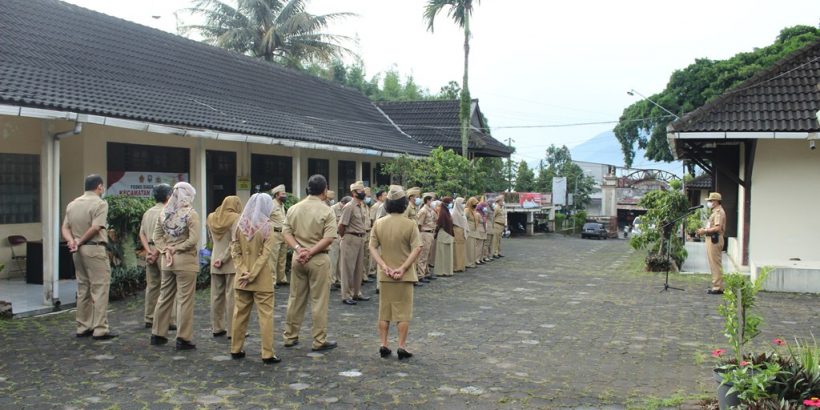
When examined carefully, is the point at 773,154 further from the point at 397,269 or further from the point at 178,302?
the point at 178,302

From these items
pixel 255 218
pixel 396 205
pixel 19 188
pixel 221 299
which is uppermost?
pixel 19 188

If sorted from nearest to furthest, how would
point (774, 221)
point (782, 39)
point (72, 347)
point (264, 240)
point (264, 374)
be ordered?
1. point (264, 374)
2. point (264, 240)
3. point (72, 347)
4. point (774, 221)
5. point (782, 39)

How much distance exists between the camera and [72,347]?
23.5 feet

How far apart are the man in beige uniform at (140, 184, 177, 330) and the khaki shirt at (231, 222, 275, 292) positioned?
167cm

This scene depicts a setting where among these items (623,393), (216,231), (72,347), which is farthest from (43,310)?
(623,393)

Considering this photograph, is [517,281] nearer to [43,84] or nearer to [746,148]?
[746,148]

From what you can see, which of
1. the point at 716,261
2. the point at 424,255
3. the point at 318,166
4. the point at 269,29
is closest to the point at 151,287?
the point at 424,255

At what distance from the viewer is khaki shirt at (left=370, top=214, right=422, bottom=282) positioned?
6.89 meters

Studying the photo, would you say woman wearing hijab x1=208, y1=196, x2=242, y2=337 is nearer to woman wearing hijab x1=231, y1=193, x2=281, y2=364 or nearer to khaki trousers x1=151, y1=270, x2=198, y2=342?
khaki trousers x1=151, y1=270, x2=198, y2=342

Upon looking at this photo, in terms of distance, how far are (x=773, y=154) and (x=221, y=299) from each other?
10.6m

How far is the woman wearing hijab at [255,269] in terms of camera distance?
6.57m

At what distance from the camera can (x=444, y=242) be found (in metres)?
14.2

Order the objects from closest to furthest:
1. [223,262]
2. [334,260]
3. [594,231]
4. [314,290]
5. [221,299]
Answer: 1. [314,290]
2. [223,262]
3. [221,299]
4. [334,260]
5. [594,231]

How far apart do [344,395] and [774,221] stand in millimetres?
10687
